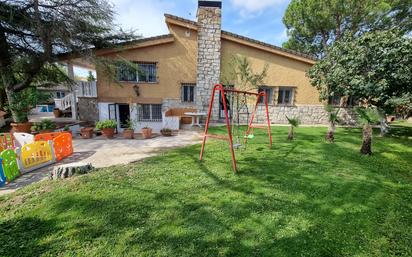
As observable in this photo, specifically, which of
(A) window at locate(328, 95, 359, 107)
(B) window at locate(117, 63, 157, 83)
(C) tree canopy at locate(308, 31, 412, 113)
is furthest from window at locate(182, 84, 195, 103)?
(A) window at locate(328, 95, 359, 107)

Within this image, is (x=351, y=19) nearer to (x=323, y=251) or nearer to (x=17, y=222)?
(x=323, y=251)

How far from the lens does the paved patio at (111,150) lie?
550 centimetres

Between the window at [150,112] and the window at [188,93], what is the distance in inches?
A: 70.6

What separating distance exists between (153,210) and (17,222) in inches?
92.6

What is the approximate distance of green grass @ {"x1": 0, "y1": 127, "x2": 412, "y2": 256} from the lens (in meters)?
2.92

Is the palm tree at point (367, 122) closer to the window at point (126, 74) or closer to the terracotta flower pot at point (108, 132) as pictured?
the terracotta flower pot at point (108, 132)

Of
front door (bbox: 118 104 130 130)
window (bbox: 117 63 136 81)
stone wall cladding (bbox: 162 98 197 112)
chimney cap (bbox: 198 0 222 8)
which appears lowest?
front door (bbox: 118 104 130 130)

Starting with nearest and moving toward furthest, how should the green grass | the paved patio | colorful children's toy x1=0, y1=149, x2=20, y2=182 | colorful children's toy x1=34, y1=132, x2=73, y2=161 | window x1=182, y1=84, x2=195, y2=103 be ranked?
the green grass, colorful children's toy x1=0, y1=149, x2=20, y2=182, the paved patio, colorful children's toy x1=34, y1=132, x2=73, y2=161, window x1=182, y1=84, x2=195, y2=103

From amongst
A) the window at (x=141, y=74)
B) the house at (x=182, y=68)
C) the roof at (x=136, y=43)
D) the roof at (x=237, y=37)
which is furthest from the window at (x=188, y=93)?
the roof at (x=237, y=37)

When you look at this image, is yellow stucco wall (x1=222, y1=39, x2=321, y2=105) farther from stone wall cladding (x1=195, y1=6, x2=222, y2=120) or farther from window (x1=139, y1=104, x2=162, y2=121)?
window (x1=139, y1=104, x2=162, y2=121)

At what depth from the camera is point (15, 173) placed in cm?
547

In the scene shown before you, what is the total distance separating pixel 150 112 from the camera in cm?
1327

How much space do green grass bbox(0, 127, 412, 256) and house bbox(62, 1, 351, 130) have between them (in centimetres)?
776

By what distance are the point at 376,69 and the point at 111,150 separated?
12.4m
